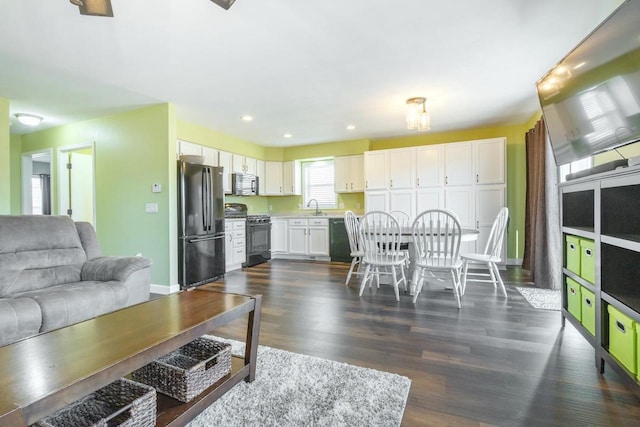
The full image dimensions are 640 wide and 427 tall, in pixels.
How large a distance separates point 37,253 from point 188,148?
2.52 metres

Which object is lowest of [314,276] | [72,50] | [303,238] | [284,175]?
[314,276]

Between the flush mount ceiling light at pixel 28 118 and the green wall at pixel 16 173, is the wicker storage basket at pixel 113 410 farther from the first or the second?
the green wall at pixel 16 173

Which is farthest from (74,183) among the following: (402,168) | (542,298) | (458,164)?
(542,298)

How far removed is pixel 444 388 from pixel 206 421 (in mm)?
1222

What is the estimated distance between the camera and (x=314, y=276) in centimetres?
442

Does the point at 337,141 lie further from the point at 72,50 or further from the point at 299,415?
the point at 299,415

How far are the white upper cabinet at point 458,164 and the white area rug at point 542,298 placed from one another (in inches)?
79.2

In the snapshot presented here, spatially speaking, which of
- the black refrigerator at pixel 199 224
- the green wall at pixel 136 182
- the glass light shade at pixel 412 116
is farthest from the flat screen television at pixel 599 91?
the green wall at pixel 136 182

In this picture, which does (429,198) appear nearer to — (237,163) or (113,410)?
(237,163)

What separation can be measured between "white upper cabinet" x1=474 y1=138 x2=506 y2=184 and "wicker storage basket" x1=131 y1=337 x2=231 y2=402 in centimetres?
470

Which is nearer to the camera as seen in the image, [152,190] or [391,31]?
[391,31]

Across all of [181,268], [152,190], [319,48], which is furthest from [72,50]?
[181,268]

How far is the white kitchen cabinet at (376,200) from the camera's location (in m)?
5.45

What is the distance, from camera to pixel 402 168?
17.5 feet
